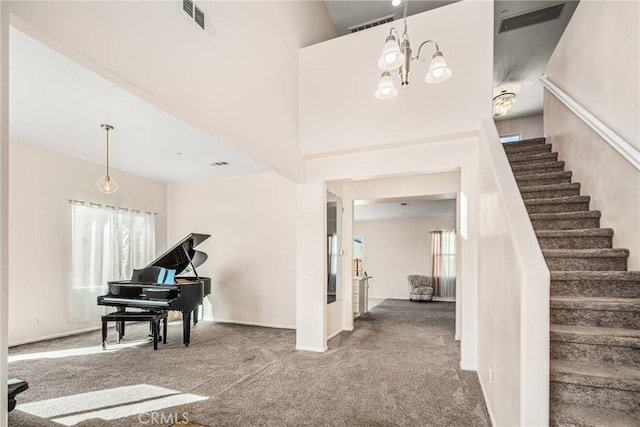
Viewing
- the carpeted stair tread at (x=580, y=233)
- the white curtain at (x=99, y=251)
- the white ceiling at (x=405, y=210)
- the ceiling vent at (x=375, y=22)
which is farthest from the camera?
the white ceiling at (x=405, y=210)

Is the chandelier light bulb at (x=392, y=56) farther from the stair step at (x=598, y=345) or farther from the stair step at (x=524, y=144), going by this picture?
the stair step at (x=524, y=144)

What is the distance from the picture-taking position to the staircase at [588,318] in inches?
71.6

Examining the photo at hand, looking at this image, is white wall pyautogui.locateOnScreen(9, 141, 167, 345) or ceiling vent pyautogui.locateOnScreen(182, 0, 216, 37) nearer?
ceiling vent pyautogui.locateOnScreen(182, 0, 216, 37)

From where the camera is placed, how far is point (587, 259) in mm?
2646

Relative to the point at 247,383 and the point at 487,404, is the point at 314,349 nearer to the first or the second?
the point at 247,383

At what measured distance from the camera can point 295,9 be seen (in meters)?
4.65

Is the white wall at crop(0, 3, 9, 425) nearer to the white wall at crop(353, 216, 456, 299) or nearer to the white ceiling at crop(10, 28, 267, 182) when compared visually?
the white ceiling at crop(10, 28, 267, 182)

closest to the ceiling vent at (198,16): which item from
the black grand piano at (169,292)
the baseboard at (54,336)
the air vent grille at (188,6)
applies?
the air vent grille at (188,6)

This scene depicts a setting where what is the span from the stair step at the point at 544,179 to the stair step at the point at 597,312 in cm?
178

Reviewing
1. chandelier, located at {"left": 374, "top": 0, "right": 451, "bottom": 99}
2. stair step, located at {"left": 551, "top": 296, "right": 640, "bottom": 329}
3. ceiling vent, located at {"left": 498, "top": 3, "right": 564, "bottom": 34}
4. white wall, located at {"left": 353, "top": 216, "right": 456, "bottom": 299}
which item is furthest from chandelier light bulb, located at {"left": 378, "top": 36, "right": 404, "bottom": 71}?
white wall, located at {"left": 353, "top": 216, "right": 456, "bottom": 299}

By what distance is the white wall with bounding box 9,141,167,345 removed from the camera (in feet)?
15.5

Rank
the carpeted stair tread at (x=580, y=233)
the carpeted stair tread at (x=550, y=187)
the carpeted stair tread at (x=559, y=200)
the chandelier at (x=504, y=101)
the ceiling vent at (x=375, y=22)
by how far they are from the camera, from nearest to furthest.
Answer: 1. the carpeted stair tread at (x=580, y=233)
2. the carpeted stair tread at (x=559, y=200)
3. the carpeted stair tread at (x=550, y=187)
4. the ceiling vent at (x=375, y=22)
5. the chandelier at (x=504, y=101)

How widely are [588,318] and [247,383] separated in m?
3.03

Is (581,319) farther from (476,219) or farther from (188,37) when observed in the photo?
(188,37)
